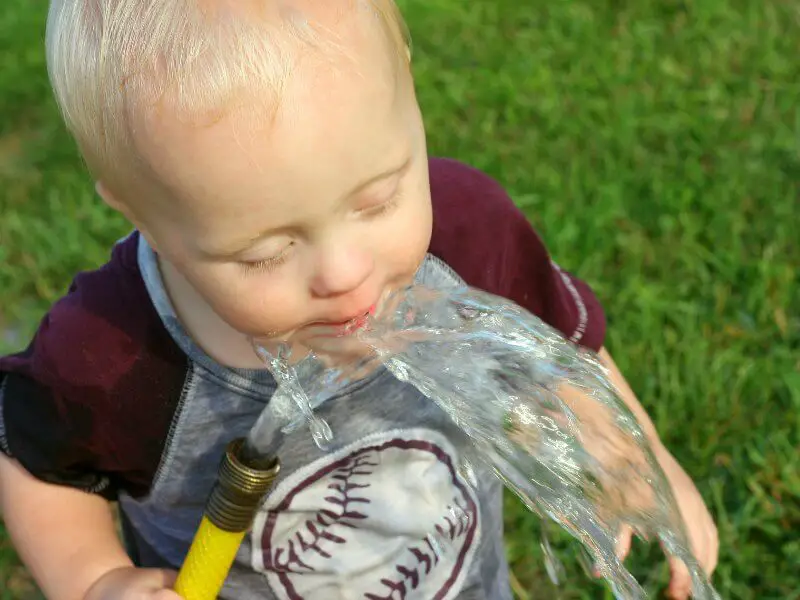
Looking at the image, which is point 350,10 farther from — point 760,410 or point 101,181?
point 760,410

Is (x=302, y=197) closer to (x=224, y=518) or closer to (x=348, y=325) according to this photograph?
(x=348, y=325)

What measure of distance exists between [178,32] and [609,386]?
80cm

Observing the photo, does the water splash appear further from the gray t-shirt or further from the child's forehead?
the child's forehead

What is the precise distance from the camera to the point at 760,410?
2115mm

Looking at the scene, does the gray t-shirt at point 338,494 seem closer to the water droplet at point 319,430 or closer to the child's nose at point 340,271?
the water droplet at point 319,430

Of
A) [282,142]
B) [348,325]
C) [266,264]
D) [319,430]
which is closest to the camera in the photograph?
[282,142]

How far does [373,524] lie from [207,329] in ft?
1.31

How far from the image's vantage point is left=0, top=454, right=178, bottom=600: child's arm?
59.4 inches

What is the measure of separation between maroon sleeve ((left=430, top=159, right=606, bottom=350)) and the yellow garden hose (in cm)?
42

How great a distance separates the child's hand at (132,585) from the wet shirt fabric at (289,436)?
0.11 meters

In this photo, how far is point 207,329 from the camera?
142 cm

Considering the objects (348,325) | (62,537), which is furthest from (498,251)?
(62,537)

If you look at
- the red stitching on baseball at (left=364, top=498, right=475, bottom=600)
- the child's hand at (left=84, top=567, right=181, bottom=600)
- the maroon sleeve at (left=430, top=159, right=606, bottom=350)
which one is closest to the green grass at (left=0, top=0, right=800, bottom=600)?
the red stitching on baseball at (left=364, top=498, right=475, bottom=600)

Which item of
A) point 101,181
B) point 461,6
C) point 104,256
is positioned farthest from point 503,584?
point 461,6
